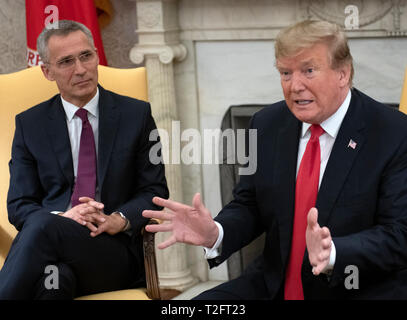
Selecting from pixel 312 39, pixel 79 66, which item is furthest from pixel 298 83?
pixel 79 66

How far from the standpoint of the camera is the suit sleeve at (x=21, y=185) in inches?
112

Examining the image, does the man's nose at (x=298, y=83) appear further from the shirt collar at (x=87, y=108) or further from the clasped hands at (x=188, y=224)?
the shirt collar at (x=87, y=108)

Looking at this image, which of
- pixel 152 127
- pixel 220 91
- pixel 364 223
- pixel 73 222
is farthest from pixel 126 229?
pixel 220 91

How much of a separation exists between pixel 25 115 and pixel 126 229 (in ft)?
2.12

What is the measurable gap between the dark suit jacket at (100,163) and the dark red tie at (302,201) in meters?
0.70

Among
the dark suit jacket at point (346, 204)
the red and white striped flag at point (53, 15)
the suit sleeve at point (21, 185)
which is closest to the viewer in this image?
the dark suit jacket at point (346, 204)

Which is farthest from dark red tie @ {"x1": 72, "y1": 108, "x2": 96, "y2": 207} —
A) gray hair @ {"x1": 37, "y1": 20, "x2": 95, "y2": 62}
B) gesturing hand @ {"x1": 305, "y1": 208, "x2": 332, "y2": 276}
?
gesturing hand @ {"x1": 305, "y1": 208, "x2": 332, "y2": 276}

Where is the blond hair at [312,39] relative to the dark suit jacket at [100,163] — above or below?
above

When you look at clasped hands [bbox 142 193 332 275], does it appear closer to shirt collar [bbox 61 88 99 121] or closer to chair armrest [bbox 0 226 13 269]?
shirt collar [bbox 61 88 99 121]

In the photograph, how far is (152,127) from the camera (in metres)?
3.04

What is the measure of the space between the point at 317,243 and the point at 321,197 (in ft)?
0.80

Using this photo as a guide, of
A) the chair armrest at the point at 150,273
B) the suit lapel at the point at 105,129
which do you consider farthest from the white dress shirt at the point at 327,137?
the suit lapel at the point at 105,129

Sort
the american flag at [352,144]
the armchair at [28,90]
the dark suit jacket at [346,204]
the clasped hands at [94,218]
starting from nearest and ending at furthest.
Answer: the dark suit jacket at [346,204]
the american flag at [352,144]
the clasped hands at [94,218]
the armchair at [28,90]

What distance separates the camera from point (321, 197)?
2.26 m
